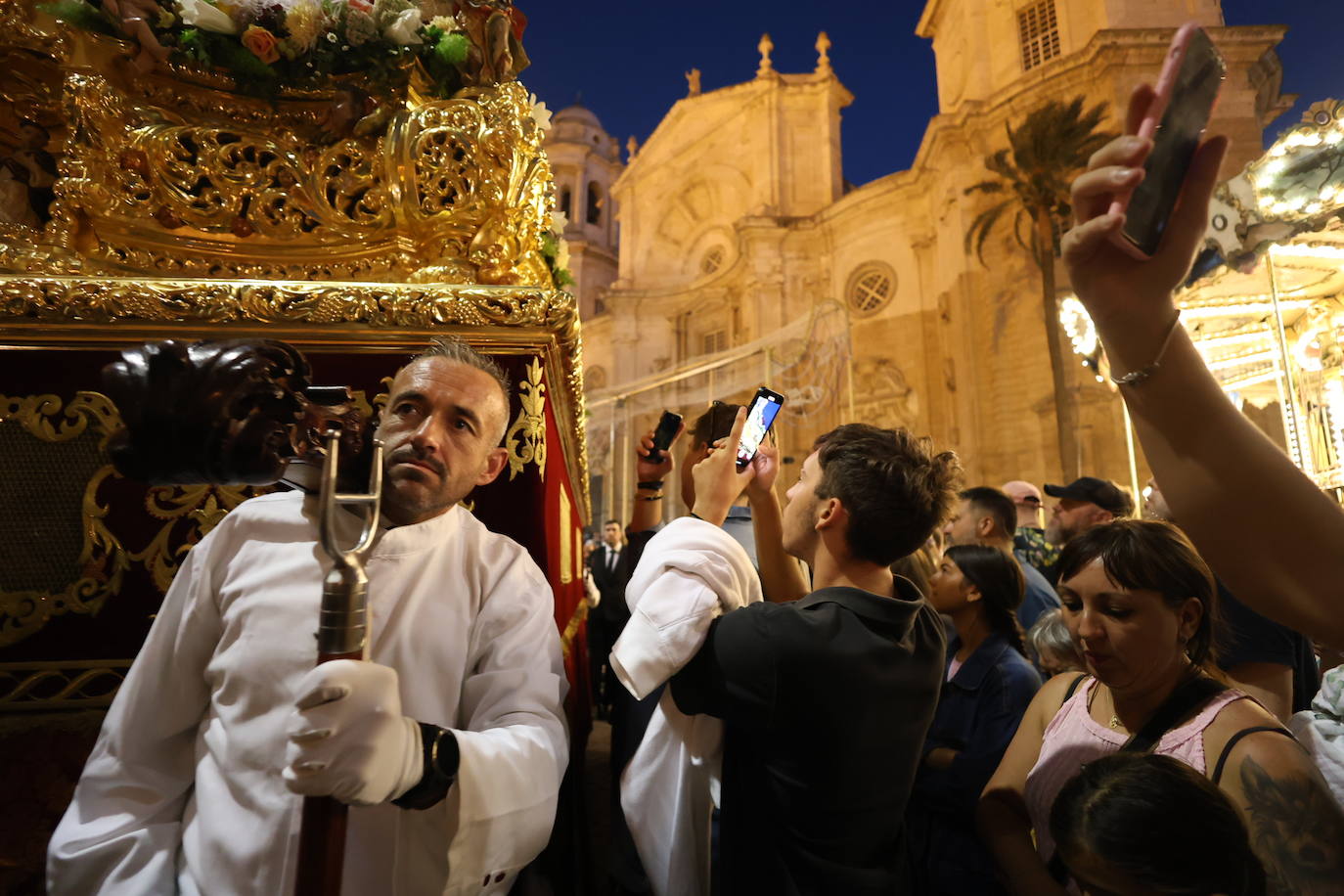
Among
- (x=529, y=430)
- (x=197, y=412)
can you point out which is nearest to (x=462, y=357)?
(x=529, y=430)

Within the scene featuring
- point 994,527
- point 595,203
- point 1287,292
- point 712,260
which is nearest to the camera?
point 994,527

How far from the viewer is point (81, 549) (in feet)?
5.90

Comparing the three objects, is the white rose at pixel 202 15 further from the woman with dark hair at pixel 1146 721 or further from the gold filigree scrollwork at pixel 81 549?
the woman with dark hair at pixel 1146 721

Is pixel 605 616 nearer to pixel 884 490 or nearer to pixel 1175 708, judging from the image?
pixel 884 490

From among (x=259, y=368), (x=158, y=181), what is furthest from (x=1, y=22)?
(x=259, y=368)

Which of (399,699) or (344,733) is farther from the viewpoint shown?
(399,699)

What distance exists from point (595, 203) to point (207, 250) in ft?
140

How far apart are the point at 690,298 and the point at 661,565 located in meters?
29.8

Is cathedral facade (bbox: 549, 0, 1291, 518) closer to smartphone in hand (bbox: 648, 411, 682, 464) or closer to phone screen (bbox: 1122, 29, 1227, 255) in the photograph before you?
smartphone in hand (bbox: 648, 411, 682, 464)

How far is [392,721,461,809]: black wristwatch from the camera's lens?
109cm

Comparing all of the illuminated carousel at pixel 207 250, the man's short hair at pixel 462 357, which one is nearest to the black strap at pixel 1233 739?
the illuminated carousel at pixel 207 250

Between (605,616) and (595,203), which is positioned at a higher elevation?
(595,203)

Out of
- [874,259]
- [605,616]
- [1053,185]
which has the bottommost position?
[605,616]

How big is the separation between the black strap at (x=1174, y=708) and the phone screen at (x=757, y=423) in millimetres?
1213
